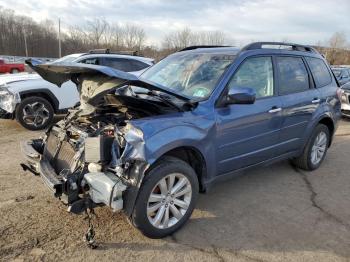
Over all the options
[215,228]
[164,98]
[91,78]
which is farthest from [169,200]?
[91,78]

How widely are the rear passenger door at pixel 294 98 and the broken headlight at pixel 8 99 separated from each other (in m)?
5.34

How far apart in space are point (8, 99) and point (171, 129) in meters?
5.37

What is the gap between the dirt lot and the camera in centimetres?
315

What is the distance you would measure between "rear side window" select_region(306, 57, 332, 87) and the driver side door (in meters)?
1.16

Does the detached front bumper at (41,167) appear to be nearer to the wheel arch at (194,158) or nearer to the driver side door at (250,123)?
the wheel arch at (194,158)

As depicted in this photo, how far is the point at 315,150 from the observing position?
18.0 feet

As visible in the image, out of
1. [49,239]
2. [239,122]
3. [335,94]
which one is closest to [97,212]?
[49,239]

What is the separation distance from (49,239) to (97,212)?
2.07ft

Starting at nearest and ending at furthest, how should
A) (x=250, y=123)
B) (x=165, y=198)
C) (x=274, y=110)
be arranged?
(x=165, y=198) < (x=250, y=123) < (x=274, y=110)

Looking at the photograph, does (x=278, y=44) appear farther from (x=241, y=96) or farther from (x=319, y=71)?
(x=241, y=96)

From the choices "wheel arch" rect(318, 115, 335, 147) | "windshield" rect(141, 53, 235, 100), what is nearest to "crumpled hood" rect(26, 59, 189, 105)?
"windshield" rect(141, 53, 235, 100)

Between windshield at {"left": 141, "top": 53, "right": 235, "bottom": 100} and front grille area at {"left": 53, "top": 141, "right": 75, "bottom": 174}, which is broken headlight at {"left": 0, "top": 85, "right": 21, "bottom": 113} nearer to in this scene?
windshield at {"left": 141, "top": 53, "right": 235, "bottom": 100}

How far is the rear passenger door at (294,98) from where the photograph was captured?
452 cm

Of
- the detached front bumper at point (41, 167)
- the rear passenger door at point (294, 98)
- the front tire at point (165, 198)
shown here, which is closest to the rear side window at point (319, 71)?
the rear passenger door at point (294, 98)
